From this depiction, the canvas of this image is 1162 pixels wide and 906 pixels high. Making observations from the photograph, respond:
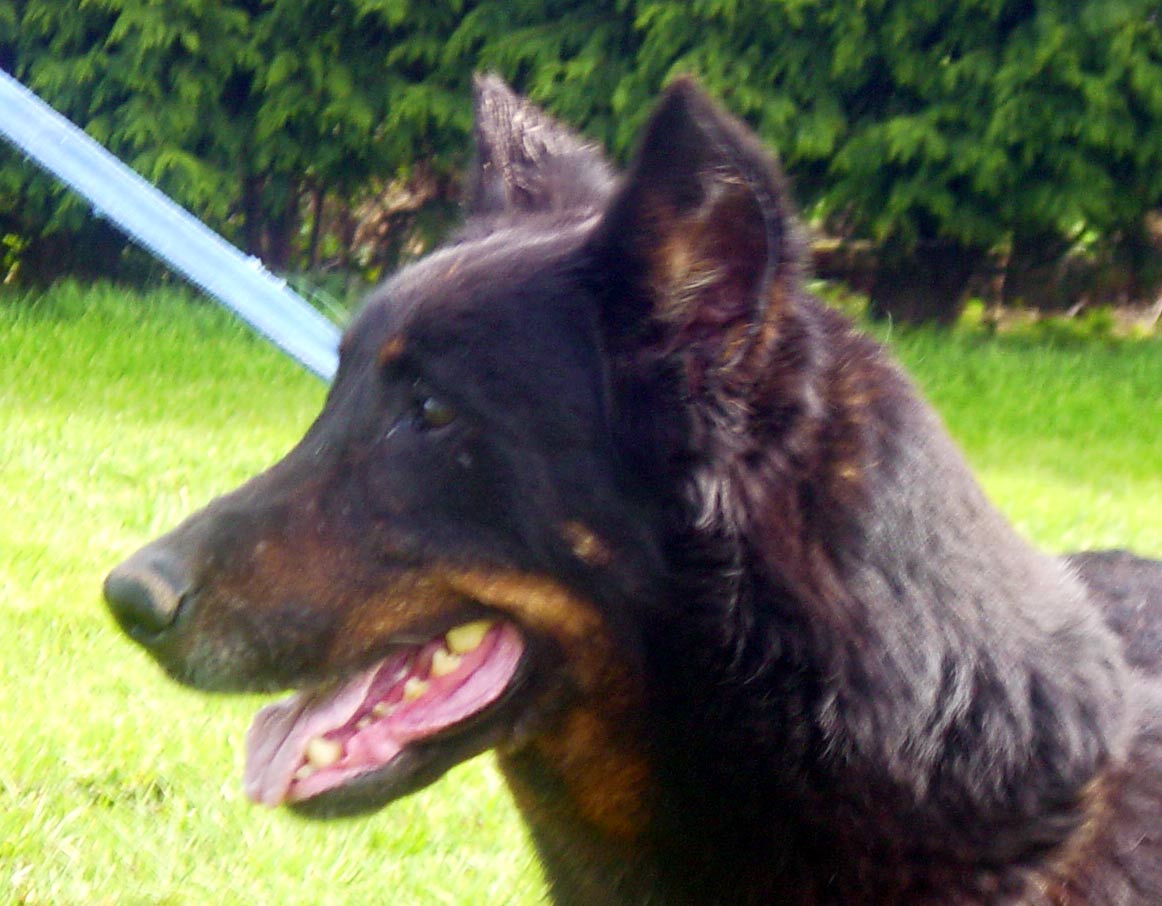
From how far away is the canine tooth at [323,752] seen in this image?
211 cm

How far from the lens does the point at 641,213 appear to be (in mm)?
1988

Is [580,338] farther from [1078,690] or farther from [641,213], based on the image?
[1078,690]

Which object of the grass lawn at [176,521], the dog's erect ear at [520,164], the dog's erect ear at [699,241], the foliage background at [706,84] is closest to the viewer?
the dog's erect ear at [699,241]

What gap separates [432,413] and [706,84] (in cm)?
681

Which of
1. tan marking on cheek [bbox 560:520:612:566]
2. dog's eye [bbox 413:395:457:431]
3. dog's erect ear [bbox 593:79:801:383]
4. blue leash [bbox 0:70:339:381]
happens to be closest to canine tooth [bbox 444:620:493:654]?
tan marking on cheek [bbox 560:520:612:566]

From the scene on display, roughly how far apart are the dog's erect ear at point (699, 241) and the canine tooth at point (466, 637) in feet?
1.52

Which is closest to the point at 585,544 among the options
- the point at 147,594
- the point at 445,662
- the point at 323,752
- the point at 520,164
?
the point at 445,662

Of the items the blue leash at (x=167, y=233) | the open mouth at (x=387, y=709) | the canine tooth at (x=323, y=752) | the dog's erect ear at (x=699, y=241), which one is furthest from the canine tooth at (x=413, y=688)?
the blue leash at (x=167, y=233)

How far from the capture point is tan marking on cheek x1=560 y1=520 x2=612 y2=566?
6.64ft

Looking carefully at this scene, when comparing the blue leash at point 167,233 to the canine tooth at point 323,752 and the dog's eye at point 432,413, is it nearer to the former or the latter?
the dog's eye at point 432,413

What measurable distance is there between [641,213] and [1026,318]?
347 inches

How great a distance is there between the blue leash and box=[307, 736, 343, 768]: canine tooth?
0.85 meters

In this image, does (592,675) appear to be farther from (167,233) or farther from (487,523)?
(167,233)

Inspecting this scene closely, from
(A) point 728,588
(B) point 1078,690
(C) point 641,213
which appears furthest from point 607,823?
(C) point 641,213
